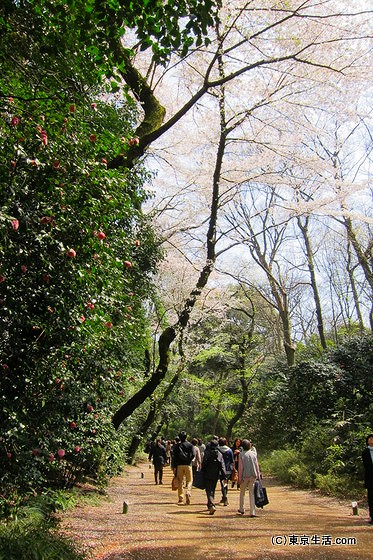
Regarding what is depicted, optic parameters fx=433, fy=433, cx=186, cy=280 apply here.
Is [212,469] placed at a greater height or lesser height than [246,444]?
lesser

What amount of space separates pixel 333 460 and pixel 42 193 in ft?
34.4

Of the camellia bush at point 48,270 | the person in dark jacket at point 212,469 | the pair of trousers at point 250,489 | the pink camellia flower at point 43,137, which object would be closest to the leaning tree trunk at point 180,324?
the person in dark jacket at point 212,469

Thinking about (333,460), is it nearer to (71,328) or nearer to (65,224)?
(71,328)

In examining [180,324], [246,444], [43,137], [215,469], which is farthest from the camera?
[180,324]

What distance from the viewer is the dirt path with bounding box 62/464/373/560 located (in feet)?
16.5

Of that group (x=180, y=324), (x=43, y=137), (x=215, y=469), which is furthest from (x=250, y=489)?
(x=43, y=137)

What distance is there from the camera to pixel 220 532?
6.14m

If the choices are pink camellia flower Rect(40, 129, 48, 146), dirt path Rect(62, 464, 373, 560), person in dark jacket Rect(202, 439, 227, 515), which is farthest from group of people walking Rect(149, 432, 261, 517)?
pink camellia flower Rect(40, 129, 48, 146)

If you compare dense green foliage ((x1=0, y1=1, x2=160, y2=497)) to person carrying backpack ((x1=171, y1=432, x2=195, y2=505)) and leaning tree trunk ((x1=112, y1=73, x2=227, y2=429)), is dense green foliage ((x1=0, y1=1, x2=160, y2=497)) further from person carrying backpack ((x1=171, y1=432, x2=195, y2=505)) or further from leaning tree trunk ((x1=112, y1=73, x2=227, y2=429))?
leaning tree trunk ((x1=112, y1=73, x2=227, y2=429))

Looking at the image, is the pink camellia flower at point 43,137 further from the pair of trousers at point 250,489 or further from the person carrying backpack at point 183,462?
the person carrying backpack at point 183,462

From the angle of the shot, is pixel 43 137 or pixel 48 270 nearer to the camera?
pixel 43 137

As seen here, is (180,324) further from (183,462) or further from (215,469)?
(215,469)

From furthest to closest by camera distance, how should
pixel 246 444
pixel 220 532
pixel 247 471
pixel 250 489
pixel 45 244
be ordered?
pixel 246 444
pixel 247 471
pixel 250 489
pixel 220 532
pixel 45 244

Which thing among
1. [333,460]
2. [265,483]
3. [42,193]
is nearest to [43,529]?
[42,193]
